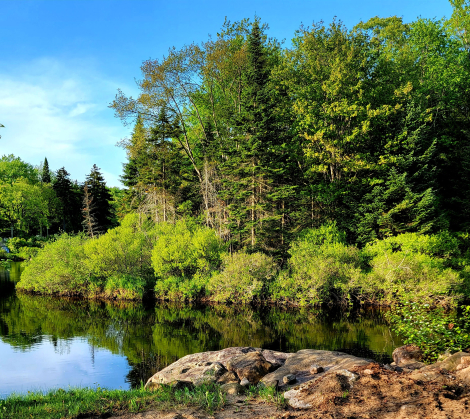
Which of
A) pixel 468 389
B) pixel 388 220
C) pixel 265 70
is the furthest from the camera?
pixel 265 70

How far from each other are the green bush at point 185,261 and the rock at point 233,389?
1821 centimetres

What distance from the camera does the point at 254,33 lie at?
28.8m

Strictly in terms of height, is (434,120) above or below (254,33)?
below

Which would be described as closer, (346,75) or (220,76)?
(346,75)

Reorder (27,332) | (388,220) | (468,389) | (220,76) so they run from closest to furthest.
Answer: (468,389), (27,332), (388,220), (220,76)

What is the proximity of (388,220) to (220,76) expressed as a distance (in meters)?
19.3

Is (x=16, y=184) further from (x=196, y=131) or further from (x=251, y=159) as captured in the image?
(x=251, y=159)

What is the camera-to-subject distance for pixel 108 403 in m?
6.69

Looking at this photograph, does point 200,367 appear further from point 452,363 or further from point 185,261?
point 185,261

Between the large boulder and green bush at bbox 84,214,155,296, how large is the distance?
55.9ft

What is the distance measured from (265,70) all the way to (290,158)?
23.3 ft

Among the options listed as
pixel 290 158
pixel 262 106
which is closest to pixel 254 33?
pixel 262 106

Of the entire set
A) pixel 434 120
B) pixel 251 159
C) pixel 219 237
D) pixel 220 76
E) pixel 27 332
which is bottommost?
pixel 27 332

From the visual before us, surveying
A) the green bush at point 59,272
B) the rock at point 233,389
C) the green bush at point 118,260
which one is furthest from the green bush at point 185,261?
the rock at point 233,389
